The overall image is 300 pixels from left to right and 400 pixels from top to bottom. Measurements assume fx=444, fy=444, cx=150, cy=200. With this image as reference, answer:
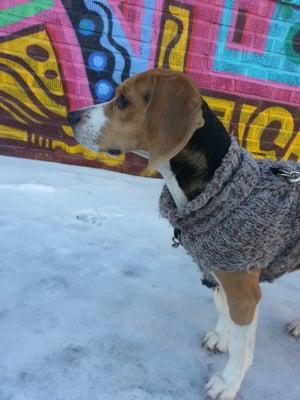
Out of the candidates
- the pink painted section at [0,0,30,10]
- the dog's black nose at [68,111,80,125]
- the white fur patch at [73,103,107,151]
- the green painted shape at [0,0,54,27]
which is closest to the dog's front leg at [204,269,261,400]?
the white fur patch at [73,103,107,151]

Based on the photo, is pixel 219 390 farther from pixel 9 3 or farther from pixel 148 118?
pixel 9 3

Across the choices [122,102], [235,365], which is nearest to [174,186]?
[122,102]

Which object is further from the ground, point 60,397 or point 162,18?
point 162,18

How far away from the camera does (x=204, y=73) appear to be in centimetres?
496

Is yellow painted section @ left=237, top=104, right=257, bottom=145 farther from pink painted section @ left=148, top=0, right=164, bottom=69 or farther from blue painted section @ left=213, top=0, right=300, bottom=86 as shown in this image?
pink painted section @ left=148, top=0, right=164, bottom=69

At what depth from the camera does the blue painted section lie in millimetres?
4879

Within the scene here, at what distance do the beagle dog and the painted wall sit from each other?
9.94 ft

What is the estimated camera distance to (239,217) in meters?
1.77

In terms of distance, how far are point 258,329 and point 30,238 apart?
1.64 meters

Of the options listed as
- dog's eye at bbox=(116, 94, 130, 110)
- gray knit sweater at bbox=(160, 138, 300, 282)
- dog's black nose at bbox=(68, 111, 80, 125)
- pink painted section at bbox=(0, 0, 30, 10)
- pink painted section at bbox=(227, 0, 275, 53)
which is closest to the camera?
gray knit sweater at bbox=(160, 138, 300, 282)

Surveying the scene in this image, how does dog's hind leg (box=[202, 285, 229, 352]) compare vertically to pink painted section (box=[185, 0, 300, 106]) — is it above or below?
below

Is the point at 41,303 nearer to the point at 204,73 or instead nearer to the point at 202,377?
the point at 202,377

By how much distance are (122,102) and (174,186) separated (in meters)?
0.47

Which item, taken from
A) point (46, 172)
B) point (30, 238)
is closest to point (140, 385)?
point (30, 238)
